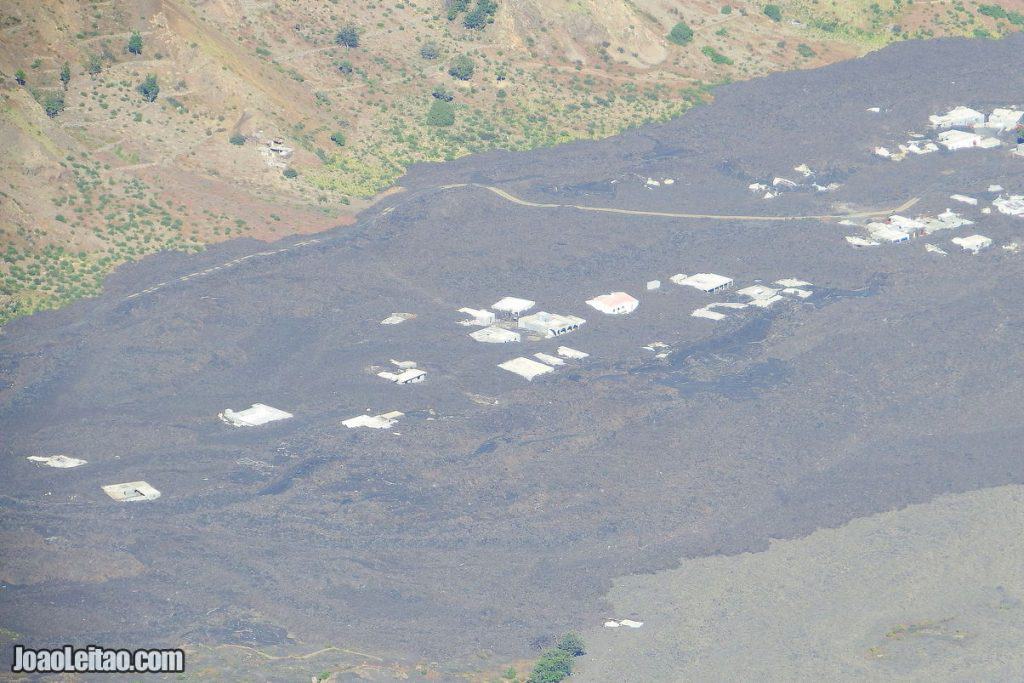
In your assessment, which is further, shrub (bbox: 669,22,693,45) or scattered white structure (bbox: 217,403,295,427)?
shrub (bbox: 669,22,693,45)

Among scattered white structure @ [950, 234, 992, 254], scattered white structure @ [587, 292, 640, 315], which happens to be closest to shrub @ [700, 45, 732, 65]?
scattered white structure @ [950, 234, 992, 254]

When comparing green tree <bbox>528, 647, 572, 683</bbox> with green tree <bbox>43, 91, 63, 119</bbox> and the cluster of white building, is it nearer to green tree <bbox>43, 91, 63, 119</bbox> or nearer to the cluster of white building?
green tree <bbox>43, 91, 63, 119</bbox>

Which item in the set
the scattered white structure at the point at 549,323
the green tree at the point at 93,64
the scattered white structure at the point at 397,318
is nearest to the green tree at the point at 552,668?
the scattered white structure at the point at 549,323

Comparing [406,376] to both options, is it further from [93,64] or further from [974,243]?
[974,243]

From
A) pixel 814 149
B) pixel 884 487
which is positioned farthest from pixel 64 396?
pixel 814 149

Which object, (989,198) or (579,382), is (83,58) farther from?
(989,198)
